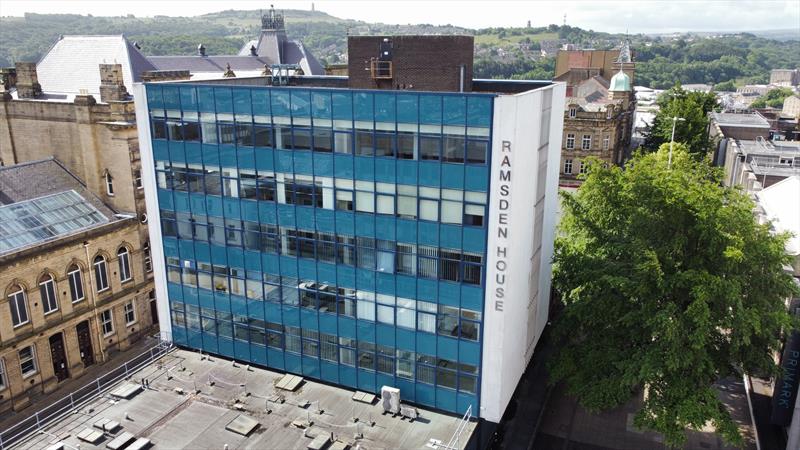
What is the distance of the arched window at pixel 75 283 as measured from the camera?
3416 cm

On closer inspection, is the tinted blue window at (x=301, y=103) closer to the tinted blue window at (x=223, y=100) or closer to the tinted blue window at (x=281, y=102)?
the tinted blue window at (x=281, y=102)

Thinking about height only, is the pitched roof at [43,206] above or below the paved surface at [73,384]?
above

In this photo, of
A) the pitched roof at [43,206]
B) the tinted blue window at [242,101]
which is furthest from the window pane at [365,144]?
the pitched roof at [43,206]

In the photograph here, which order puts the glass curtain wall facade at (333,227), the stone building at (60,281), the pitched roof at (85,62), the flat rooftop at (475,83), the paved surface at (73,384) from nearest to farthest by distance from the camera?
the glass curtain wall facade at (333,227)
the flat rooftop at (475,83)
the paved surface at (73,384)
the stone building at (60,281)
the pitched roof at (85,62)

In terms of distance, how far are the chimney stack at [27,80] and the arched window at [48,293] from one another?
686 inches

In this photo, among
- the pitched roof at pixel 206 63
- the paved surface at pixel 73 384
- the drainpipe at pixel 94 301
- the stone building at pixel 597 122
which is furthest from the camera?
the stone building at pixel 597 122

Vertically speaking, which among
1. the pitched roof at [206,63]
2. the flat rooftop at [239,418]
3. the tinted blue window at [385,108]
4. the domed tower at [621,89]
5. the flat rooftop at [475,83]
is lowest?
the flat rooftop at [239,418]

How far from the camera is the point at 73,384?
3444 cm

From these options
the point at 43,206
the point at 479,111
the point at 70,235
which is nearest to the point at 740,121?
the point at 479,111

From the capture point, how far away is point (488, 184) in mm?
22609

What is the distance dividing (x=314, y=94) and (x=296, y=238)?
6.57 metres

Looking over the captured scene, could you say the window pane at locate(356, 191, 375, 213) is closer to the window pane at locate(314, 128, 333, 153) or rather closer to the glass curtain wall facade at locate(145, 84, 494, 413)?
the glass curtain wall facade at locate(145, 84, 494, 413)

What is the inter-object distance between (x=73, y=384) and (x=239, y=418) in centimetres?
1555

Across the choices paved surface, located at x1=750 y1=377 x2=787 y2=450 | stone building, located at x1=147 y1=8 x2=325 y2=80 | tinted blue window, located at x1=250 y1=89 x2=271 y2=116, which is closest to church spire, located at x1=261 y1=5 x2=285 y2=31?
stone building, located at x1=147 y1=8 x2=325 y2=80
